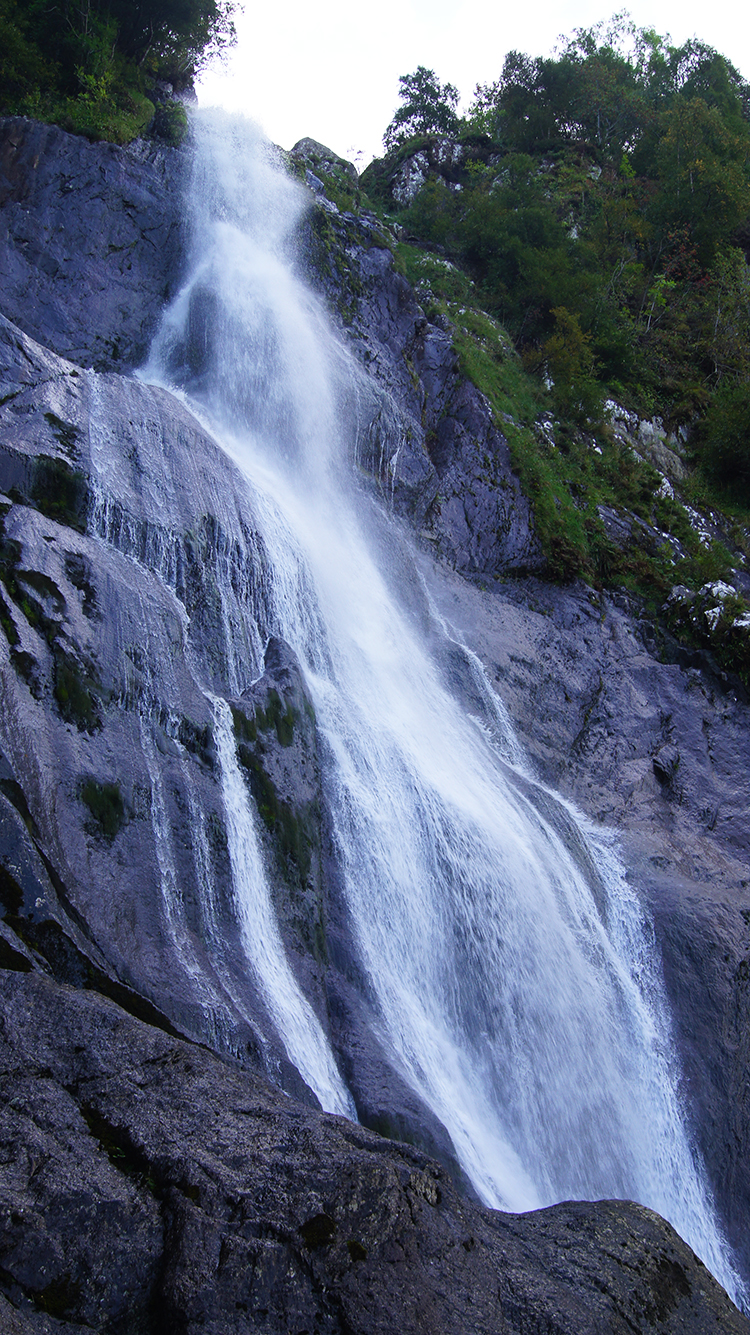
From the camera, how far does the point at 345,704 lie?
11.4 m

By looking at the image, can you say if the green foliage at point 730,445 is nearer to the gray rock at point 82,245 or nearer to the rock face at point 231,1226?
the gray rock at point 82,245

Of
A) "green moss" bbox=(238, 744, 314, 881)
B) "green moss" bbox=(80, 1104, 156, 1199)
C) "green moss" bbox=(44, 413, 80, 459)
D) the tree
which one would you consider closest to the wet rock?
"green moss" bbox=(238, 744, 314, 881)

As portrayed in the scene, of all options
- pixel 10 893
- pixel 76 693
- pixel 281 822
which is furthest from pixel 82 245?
pixel 10 893

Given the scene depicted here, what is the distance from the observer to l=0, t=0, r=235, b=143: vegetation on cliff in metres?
16.6

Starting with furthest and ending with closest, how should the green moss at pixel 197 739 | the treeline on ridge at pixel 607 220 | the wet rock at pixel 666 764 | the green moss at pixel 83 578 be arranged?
the treeline on ridge at pixel 607 220, the wet rock at pixel 666 764, the green moss at pixel 83 578, the green moss at pixel 197 739

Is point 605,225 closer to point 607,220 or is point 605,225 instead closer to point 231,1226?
point 607,220

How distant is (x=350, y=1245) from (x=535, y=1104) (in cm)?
561

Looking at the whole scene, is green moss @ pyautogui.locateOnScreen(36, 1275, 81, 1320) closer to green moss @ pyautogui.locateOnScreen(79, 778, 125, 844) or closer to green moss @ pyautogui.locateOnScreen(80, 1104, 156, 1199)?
green moss @ pyautogui.locateOnScreen(80, 1104, 156, 1199)

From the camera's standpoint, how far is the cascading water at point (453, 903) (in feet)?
28.0

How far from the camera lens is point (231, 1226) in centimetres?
403

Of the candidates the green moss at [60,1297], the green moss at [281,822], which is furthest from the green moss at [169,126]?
the green moss at [60,1297]

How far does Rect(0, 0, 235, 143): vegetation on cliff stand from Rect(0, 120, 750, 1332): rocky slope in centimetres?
100

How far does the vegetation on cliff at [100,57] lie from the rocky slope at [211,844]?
1000mm

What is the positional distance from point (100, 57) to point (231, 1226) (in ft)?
70.4
